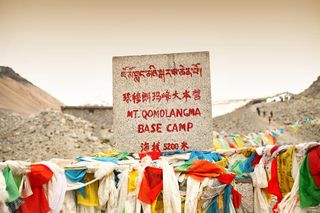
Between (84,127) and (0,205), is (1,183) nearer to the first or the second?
(0,205)

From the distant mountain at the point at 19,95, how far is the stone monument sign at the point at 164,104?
30.4m

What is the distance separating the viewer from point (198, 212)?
4.56 meters

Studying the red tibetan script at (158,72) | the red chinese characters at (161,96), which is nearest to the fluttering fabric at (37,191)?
the red chinese characters at (161,96)

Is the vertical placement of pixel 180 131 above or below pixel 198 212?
above

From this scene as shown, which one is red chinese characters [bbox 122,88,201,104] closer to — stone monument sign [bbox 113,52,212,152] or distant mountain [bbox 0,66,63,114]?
stone monument sign [bbox 113,52,212,152]

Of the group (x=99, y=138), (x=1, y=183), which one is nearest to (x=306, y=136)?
(x=99, y=138)

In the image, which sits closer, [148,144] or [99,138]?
[148,144]

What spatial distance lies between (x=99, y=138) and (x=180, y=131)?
16485 mm

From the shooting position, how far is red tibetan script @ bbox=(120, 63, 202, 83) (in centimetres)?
531

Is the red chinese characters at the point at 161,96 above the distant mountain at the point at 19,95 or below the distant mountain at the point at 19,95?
below

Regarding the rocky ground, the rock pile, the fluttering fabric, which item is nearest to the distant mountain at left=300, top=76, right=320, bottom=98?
the rocky ground

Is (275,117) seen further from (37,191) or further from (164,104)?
(37,191)

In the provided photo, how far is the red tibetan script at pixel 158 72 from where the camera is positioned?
5.31 metres

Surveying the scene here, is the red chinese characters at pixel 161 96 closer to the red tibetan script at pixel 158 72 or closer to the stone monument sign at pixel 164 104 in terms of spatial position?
the stone monument sign at pixel 164 104
